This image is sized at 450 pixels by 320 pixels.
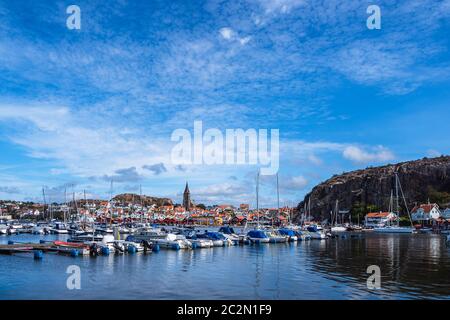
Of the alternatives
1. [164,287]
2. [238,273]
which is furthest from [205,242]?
[164,287]

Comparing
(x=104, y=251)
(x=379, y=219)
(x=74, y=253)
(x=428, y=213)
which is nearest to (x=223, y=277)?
(x=104, y=251)

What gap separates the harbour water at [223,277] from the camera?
94.6 feet

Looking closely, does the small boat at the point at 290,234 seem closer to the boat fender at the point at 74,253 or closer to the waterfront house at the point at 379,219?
the boat fender at the point at 74,253

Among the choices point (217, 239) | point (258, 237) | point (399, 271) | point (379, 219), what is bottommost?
point (379, 219)

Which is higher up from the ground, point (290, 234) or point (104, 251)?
point (104, 251)

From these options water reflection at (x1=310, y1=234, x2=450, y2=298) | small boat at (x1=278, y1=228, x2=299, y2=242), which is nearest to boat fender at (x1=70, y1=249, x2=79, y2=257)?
water reflection at (x1=310, y1=234, x2=450, y2=298)

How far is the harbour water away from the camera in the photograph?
2884 cm

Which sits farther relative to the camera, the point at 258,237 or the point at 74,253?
the point at 258,237

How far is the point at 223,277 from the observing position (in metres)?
36.7

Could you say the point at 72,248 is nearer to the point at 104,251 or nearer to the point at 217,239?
the point at 104,251

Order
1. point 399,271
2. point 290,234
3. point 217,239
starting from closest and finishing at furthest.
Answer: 1. point 399,271
2. point 217,239
3. point 290,234

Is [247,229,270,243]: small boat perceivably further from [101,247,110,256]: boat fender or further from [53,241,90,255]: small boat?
[53,241,90,255]: small boat
